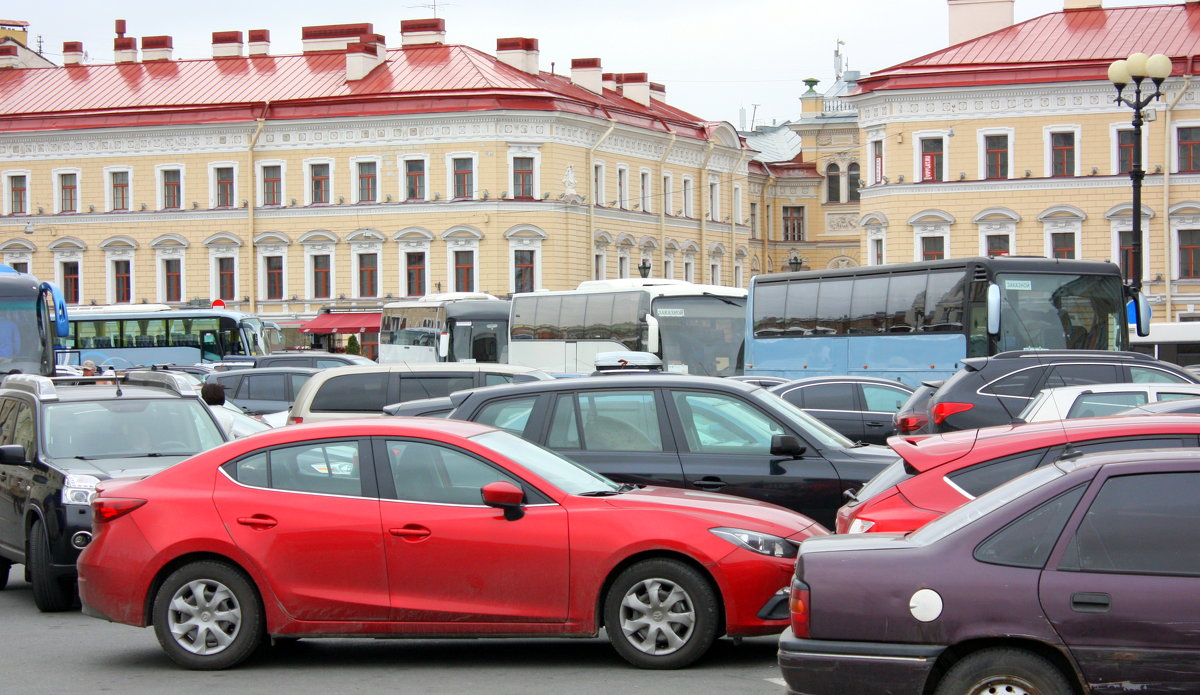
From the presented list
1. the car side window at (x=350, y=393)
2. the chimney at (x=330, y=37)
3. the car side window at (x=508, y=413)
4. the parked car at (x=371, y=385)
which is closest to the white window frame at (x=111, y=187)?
the chimney at (x=330, y=37)

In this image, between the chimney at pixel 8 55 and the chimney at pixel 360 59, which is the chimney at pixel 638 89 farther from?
the chimney at pixel 8 55

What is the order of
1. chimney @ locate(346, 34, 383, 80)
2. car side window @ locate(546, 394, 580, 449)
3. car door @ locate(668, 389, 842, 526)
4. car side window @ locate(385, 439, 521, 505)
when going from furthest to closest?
1. chimney @ locate(346, 34, 383, 80)
2. car side window @ locate(546, 394, 580, 449)
3. car door @ locate(668, 389, 842, 526)
4. car side window @ locate(385, 439, 521, 505)

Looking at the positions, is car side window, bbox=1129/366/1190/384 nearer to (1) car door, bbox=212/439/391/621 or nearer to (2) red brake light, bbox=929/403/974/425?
(2) red brake light, bbox=929/403/974/425

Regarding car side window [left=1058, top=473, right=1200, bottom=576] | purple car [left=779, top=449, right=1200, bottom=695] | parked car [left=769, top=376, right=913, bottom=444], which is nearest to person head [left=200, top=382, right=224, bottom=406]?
parked car [left=769, top=376, right=913, bottom=444]

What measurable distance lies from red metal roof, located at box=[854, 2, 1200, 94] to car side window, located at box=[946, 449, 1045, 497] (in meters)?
50.2

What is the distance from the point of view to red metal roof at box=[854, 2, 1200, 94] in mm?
55438

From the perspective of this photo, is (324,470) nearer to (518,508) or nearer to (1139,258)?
(518,508)

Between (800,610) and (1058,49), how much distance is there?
5422cm

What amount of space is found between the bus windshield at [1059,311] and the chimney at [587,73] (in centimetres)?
4337

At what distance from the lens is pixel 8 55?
7144cm

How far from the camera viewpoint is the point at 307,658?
31.8ft

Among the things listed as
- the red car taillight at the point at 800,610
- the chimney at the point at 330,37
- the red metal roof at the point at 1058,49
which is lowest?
the red car taillight at the point at 800,610

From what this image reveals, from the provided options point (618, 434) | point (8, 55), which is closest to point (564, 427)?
point (618, 434)

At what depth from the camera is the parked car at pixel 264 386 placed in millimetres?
26328
